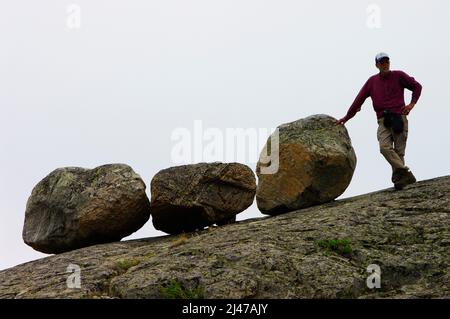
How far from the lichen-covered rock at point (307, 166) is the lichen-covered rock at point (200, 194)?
777 mm

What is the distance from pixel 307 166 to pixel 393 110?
3.52 meters

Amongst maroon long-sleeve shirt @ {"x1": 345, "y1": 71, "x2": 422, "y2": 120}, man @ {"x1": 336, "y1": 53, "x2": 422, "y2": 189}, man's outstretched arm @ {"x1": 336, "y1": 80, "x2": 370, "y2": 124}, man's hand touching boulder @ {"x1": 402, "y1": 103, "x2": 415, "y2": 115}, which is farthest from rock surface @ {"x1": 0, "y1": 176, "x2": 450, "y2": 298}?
man's outstretched arm @ {"x1": 336, "y1": 80, "x2": 370, "y2": 124}

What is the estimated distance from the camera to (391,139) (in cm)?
2136

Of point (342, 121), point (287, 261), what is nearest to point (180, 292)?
point (287, 261)

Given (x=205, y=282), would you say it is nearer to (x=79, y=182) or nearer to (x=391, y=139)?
(x=79, y=182)

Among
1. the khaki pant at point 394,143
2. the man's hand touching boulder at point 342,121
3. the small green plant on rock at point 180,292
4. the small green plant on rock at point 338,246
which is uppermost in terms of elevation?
the man's hand touching boulder at point 342,121

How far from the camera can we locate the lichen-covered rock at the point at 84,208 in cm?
2086

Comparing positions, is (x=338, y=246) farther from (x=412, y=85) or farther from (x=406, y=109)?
(x=412, y=85)

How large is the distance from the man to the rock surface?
1116 millimetres

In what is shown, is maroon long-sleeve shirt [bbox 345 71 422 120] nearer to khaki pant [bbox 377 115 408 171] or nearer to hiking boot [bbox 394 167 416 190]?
khaki pant [bbox 377 115 408 171]

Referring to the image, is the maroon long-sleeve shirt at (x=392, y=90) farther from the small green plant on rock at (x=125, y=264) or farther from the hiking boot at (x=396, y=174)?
the small green plant on rock at (x=125, y=264)

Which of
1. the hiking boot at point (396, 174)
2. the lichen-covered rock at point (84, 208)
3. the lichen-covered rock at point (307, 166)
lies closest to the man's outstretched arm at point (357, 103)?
the lichen-covered rock at point (307, 166)

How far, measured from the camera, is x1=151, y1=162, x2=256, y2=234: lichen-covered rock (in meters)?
21.1
